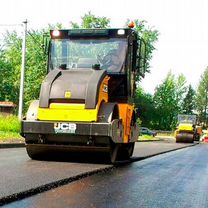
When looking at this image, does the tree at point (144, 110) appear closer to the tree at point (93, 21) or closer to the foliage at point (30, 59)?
the foliage at point (30, 59)

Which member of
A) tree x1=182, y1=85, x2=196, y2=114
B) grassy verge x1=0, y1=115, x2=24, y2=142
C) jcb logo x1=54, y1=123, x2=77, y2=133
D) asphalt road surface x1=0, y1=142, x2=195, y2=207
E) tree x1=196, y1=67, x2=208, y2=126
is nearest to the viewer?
asphalt road surface x1=0, y1=142, x2=195, y2=207

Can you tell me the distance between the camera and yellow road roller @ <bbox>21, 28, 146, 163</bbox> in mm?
10188

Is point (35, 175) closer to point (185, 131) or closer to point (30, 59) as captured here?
point (185, 131)

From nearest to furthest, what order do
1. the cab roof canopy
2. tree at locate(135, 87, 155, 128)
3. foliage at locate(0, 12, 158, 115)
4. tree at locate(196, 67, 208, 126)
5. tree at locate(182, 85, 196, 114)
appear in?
1. the cab roof canopy
2. foliage at locate(0, 12, 158, 115)
3. tree at locate(135, 87, 155, 128)
4. tree at locate(182, 85, 196, 114)
5. tree at locate(196, 67, 208, 126)

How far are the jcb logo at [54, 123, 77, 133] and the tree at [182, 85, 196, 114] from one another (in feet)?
361

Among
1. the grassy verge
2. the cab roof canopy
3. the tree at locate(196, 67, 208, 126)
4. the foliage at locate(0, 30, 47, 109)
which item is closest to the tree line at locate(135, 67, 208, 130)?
the tree at locate(196, 67, 208, 126)

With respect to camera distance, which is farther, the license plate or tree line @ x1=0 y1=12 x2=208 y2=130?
tree line @ x1=0 y1=12 x2=208 y2=130

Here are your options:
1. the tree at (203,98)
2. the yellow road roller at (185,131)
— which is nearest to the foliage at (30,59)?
the yellow road roller at (185,131)

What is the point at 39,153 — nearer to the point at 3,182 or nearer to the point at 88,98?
the point at 88,98

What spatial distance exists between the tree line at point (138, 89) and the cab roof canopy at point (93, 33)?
17.6 metres

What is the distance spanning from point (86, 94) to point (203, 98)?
4643 inches

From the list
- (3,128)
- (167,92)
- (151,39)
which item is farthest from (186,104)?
(3,128)

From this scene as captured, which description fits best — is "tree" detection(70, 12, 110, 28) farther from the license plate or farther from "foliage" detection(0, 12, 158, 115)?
the license plate

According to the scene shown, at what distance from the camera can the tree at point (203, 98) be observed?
124250 millimetres
